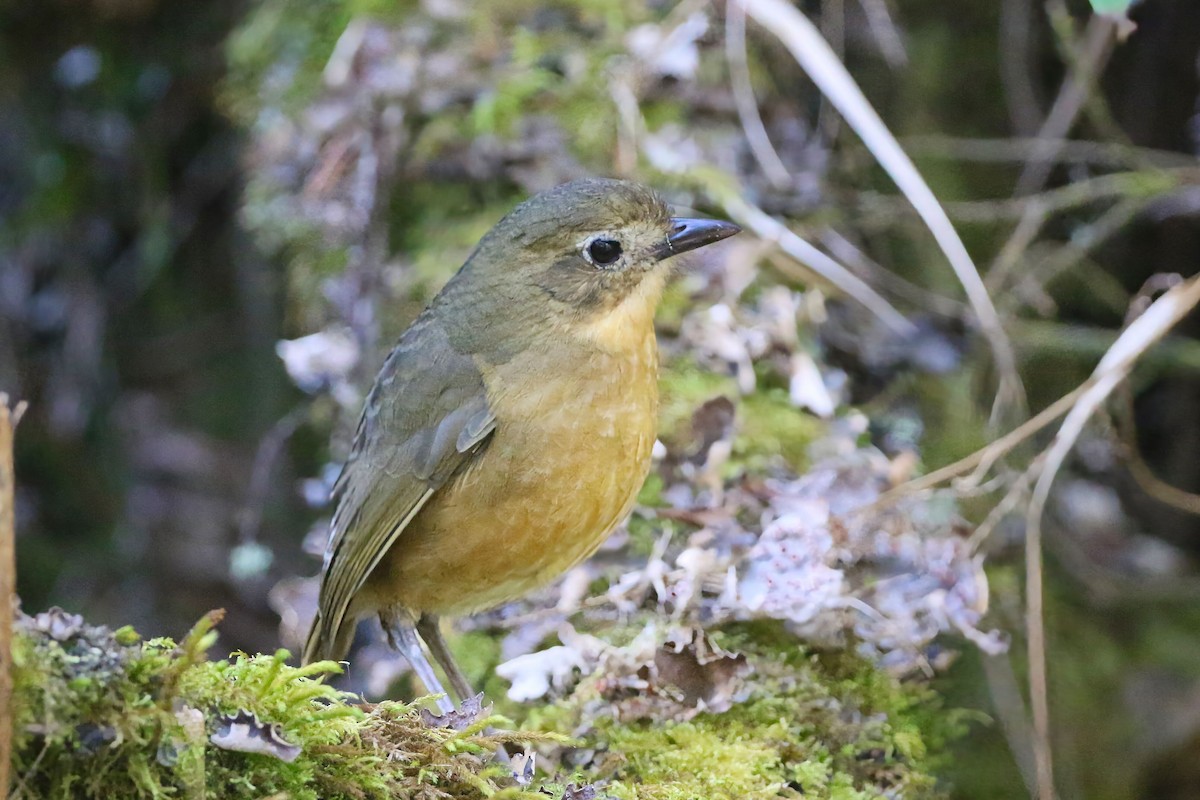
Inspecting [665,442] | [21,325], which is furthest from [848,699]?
[21,325]

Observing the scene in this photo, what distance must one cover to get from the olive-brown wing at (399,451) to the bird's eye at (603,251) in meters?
0.40

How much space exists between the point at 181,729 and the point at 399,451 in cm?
143

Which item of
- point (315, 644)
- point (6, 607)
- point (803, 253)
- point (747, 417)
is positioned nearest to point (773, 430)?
point (747, 417)

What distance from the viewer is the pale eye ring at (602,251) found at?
2.88 metres

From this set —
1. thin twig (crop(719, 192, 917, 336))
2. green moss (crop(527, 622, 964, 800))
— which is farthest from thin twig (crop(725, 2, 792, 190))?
green moss (crop(527, 622, 964, 800))

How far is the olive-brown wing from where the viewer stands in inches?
110

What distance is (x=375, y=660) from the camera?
3.63 metres

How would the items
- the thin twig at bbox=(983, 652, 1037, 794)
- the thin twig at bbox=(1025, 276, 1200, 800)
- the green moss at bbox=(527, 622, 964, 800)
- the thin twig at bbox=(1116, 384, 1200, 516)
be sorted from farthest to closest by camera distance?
the thin twig at bbox=(1116, 384, 1200, 516)
the thin twig at bbox=(983, 652, 1037, 794)
the thin twig at bbox=(1025, 276, 1200, 800)
the green moss at bbox=(527, 622, 964, 800)

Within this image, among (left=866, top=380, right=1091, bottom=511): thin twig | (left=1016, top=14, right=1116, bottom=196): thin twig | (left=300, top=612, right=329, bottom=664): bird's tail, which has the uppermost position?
(left=1016, top=14, right=1116, bottom=196): thin twig

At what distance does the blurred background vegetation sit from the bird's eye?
1.15m

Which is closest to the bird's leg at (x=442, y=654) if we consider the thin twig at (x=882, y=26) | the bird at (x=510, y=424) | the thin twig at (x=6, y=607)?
the bird at (x=510, y=424)

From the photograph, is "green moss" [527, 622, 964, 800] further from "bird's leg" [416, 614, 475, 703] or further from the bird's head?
the bird's head

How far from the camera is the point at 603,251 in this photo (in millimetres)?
2893

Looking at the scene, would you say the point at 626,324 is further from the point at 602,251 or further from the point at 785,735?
the point at 785,735
